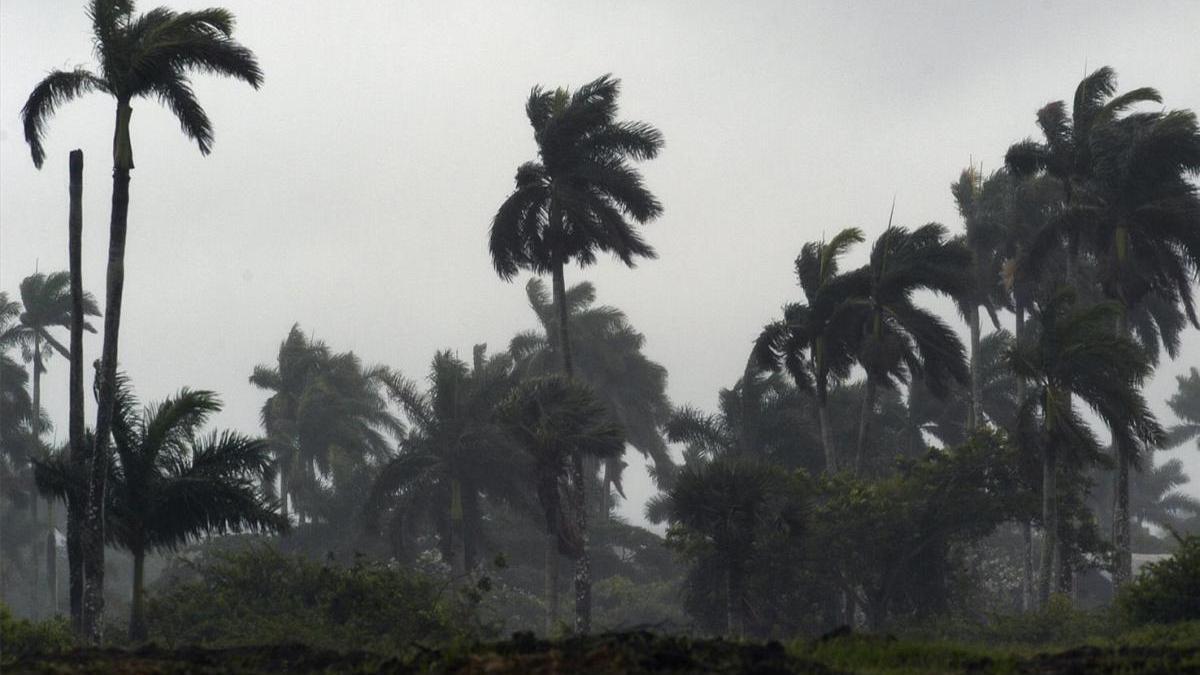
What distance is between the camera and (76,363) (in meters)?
30.2

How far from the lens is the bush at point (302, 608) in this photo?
89.9 feet

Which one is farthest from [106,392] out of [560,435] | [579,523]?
[579,523]

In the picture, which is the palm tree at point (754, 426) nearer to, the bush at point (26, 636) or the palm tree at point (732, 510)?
the palm tree at point (732, 510)

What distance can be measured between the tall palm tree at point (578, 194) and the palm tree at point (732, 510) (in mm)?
6876

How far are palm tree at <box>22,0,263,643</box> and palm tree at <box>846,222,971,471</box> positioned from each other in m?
20.1

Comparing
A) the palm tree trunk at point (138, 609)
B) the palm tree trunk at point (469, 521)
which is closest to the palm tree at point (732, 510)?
the palm tree trunk at point (138, 609)

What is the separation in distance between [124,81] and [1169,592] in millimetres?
21384

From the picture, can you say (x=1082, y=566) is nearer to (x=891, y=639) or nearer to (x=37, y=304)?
(x=891, y=639)

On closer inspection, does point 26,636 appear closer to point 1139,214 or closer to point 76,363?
point 76,363

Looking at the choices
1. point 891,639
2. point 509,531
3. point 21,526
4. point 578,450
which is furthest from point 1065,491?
point 21,526

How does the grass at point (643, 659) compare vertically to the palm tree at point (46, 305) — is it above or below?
below

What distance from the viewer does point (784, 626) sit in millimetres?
41719

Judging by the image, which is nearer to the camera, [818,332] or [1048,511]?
[1048,511]

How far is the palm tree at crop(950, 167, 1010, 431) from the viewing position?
50.9 m
